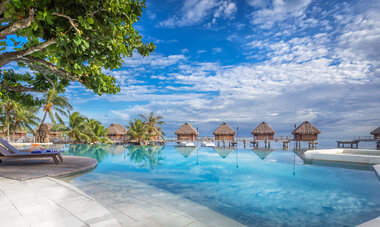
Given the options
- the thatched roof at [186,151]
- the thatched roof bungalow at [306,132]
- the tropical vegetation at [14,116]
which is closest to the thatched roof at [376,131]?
the thatched roof bungalow at [306,132]

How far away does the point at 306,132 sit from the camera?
2688cm

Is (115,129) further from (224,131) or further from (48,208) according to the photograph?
(48,208)

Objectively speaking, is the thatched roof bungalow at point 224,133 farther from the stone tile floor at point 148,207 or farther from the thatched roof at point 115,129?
the stone tile floor at point 148,207

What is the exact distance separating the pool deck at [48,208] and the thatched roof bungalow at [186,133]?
25.5 metres

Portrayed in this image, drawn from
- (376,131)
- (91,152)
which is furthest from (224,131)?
(376,131)

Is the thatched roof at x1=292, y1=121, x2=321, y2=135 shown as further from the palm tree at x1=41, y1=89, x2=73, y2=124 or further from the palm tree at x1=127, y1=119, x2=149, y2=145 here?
the palm tree at x1=41, y1=89, x2=73, y2=124

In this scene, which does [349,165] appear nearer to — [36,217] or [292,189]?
[292,189]

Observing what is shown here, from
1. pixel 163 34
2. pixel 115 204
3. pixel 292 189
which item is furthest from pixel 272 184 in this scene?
pixel 163 34

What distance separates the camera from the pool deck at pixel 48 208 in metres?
2.57

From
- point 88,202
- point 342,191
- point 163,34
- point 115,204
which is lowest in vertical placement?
point 342,191

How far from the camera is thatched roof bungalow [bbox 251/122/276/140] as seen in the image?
1106 inches

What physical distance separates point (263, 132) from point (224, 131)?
5574 millimetres

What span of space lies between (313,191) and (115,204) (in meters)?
6.75

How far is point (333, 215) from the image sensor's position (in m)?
4.77
